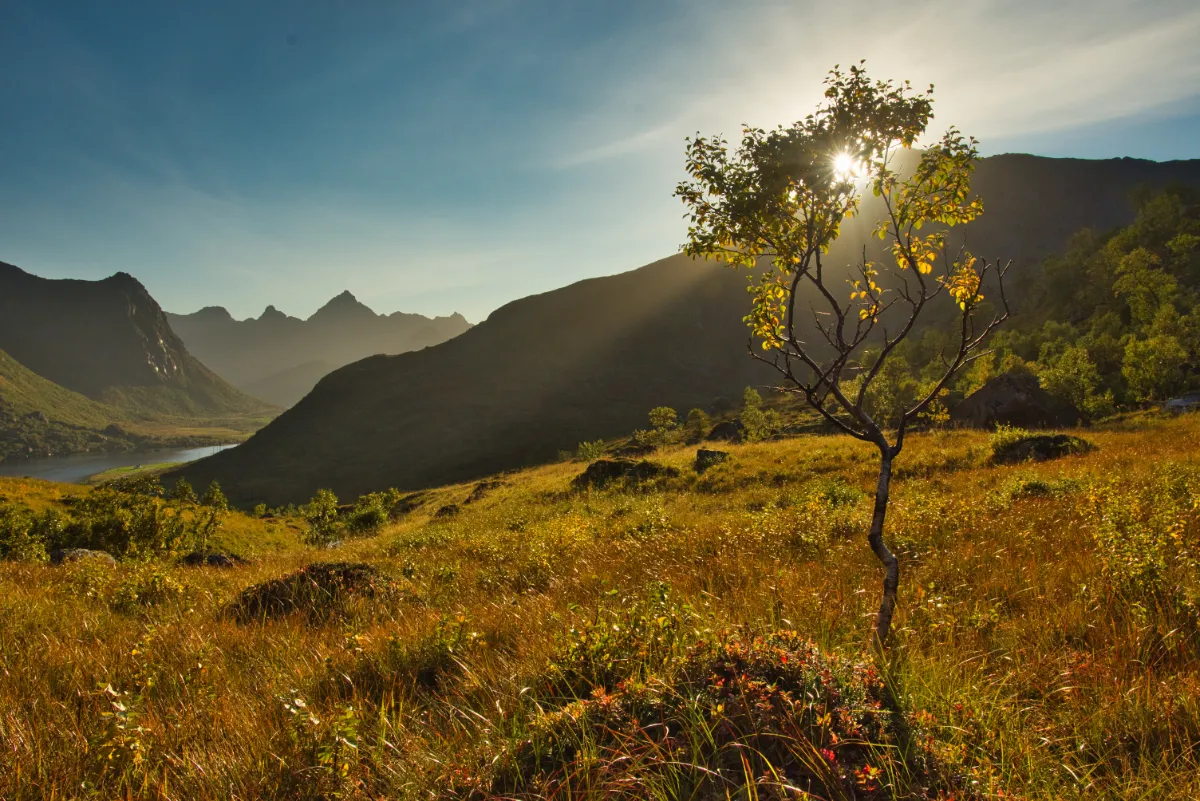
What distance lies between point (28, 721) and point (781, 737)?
436 centimetres

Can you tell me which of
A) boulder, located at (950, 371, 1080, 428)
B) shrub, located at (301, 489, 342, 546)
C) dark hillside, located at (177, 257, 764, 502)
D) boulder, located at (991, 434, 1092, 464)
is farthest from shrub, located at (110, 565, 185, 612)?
dark hillside, located at (177, 257, 764, 502)

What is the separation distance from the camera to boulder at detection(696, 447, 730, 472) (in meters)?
23.2

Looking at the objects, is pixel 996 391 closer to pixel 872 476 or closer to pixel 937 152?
pixel 872 476

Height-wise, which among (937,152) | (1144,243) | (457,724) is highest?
(1144,243)

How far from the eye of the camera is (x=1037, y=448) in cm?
1622

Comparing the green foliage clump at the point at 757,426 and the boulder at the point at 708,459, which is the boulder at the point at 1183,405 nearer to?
the boulder at the point at 708,459

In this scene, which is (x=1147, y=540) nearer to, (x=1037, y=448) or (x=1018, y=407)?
(x=1037, y=448)

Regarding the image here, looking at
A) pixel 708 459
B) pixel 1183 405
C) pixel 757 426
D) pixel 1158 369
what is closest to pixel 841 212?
pixel 708 459

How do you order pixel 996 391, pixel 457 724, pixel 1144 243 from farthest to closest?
1. pixel 1144 243
2. pixel 996 391
3. pixel 457 724

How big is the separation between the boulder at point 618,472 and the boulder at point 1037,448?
11599 millimetres

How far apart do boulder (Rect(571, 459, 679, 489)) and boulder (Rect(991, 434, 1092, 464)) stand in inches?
457

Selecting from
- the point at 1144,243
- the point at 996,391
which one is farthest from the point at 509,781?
the point at 1144,243

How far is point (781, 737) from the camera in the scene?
2.14 metres

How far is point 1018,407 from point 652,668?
3583 cm
